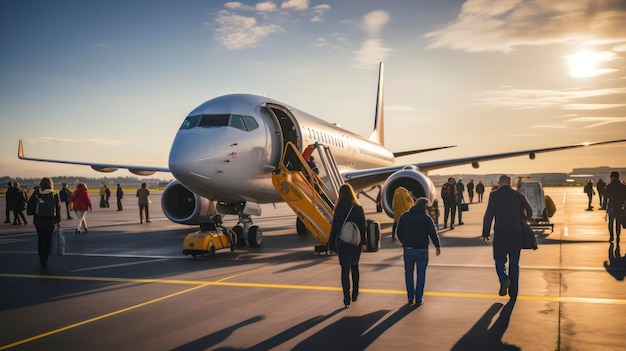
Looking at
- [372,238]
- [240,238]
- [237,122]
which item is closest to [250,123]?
[237,122]

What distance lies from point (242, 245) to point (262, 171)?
2168mm

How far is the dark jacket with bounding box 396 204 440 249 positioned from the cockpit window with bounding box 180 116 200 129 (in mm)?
7769

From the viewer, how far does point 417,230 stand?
770cm

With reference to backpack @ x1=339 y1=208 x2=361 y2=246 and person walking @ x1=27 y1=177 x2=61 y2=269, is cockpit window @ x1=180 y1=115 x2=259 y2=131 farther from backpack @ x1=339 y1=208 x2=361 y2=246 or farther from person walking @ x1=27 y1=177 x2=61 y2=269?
backpack @ x1=339 y1=208 x2=361 y2=246

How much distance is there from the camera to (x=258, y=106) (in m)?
15.0

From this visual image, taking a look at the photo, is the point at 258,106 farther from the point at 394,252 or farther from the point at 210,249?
the point at 394,252

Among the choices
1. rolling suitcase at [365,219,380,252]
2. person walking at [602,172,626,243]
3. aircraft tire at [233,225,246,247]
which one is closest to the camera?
rolling suitcase at [365,219,380,252]

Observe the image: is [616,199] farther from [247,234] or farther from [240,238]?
[240,238]

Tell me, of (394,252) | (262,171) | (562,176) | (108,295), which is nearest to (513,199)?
(394,252)

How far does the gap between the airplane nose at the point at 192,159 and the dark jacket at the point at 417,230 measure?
6322 millimetres

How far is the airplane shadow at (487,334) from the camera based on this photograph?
548 centimetres

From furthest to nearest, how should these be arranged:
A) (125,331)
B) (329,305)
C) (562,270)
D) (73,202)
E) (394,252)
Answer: (73,202), (394,252), (562,270), (329,305), (125,331)

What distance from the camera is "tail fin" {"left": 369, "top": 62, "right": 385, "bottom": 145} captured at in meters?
38.4

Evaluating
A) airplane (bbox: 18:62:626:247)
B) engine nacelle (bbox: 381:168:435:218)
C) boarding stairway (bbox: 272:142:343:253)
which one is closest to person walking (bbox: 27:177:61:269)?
airplane (bbox: 18:62:626:247)
